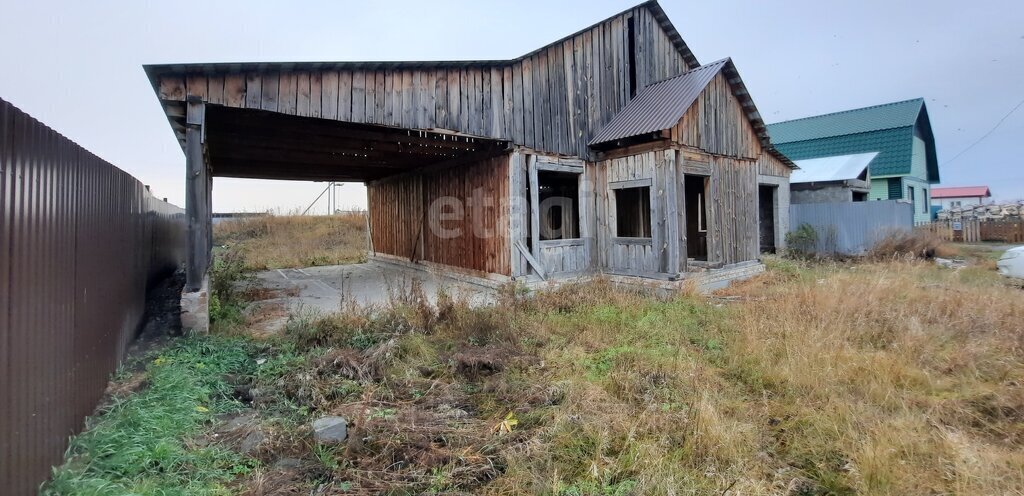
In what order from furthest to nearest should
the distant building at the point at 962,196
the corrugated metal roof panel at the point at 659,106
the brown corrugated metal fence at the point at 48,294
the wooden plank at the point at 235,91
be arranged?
1. the distant building at the point at 962,196
2. the corrugated metal roof panel at the point at 659,106
3. the wooden plank at the point at 235,91
4. the brown corrugated metal fence at the point at 48,294

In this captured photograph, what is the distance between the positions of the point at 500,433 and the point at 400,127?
5829mm

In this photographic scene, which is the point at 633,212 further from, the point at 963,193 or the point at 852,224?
the point at 963,193

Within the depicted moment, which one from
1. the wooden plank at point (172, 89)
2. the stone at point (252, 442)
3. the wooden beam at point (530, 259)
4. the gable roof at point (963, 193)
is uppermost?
the gable roof at point (963, 193)

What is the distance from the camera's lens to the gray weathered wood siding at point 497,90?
6551 millimetres

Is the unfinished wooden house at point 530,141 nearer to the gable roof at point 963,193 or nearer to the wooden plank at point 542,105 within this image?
the wooden plank at point 542,105

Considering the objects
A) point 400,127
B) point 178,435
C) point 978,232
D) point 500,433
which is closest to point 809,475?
point 500,433

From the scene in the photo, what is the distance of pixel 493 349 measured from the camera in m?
5.06

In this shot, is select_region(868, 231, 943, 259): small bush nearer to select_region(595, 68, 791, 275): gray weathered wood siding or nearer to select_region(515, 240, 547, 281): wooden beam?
select_region(595, 68, 791, 275): gray weathered wood siding

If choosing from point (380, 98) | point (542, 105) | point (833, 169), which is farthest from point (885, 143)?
point (380, 98)

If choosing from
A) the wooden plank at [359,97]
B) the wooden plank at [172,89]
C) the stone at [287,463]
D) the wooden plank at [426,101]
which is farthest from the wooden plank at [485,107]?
the stone at [287,463]

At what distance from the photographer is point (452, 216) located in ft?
38.1

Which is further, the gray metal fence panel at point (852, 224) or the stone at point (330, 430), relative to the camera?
the gray metal fence panel at point (852, 224)

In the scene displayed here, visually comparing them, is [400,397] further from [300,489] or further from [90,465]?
[90,465]

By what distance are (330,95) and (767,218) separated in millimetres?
14567
